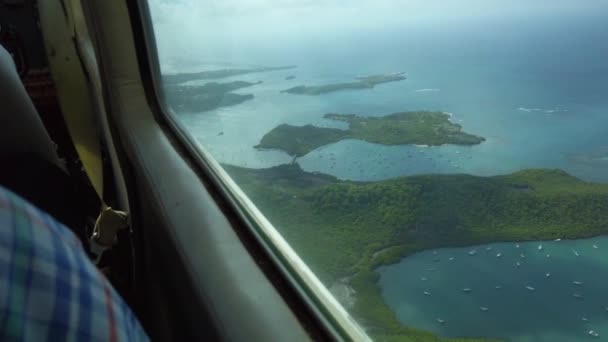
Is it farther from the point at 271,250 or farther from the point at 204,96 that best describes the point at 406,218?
the point at 204,96

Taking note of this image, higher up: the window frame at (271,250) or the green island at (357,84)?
the green island at (357,84)

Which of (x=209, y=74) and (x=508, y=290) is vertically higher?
(x=209, y=74)

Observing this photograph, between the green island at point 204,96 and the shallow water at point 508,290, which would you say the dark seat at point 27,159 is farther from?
the shallow water at point 508,290

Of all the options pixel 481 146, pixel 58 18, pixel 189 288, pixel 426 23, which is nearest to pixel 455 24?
pixel 426 23

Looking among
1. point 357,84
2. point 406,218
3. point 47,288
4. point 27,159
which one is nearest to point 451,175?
point 406,218

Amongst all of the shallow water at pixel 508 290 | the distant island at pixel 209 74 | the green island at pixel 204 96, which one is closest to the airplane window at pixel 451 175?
the shallow water at pixel 508 290

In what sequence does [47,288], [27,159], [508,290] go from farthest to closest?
[27,159] → [508,290] → [47,288]
